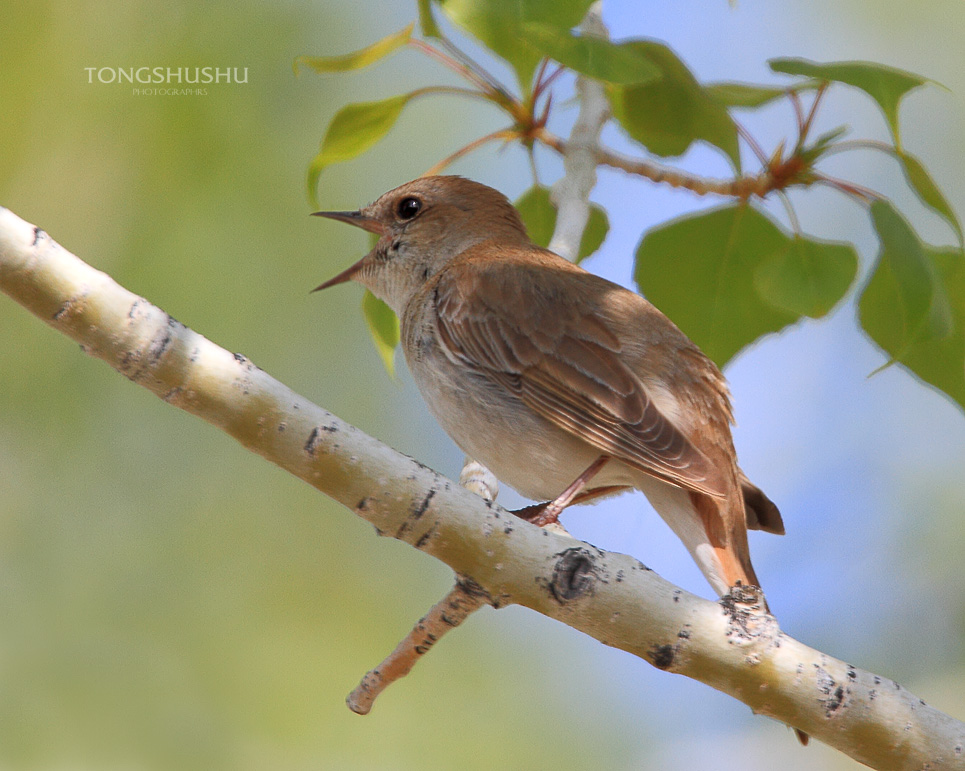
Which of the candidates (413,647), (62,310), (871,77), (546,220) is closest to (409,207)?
(546,220)

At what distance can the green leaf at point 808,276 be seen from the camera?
340 centimetres

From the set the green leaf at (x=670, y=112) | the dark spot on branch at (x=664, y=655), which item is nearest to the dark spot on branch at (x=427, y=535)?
the dark spot on branch at (x=664, y=655)

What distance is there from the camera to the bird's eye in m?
4.66

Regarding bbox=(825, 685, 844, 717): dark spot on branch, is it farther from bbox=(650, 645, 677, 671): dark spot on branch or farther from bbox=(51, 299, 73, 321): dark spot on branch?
bbox=(51, 299, 73, 321): dark spot on branch

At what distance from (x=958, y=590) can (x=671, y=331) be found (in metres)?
3.94

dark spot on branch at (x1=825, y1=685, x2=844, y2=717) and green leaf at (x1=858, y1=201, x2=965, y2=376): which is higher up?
green leaf at (x1=858, y1=201, x2=965, y2=376)

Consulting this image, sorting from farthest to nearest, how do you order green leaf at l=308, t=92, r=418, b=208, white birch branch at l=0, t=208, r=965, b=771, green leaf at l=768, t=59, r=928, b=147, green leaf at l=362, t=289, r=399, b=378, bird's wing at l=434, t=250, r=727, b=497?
green leaf at l=362, t=289, r=399, b=378
green leaf at l=308, t=92, r=418, b=208
bird's wing at l=434, t=250, r=727, b=497
green leaf at l=768, t=59, r=928, b=147
white birch branch at l=0, t=208, r=965, b=771

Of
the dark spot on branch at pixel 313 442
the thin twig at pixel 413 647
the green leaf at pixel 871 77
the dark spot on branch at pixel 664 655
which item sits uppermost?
the green leaf at pixel 871 77

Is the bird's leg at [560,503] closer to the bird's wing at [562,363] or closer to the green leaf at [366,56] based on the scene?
the bird's wing at [562,363]

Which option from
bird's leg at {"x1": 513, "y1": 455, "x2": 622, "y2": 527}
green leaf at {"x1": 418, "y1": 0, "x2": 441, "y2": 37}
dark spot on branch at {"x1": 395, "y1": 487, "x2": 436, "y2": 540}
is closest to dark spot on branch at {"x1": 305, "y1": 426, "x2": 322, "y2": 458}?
dark spot on branch at {"x1": 395, "y1": 487, "x2": 436, "y2": 540}

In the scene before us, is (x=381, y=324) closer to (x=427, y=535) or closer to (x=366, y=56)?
(x=366, y=56)

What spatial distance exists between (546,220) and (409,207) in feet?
Result: 2.27

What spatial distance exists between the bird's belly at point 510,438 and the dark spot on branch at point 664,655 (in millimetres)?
1152

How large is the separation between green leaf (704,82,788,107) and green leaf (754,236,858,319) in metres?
0.60
